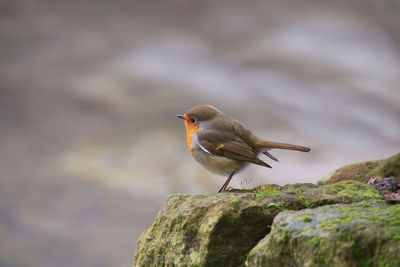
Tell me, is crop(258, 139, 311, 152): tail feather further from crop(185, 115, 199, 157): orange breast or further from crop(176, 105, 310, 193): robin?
crop(185, 115, 199, 157): orange breast

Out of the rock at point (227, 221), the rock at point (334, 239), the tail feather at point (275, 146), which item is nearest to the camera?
the rock at point (334, 239)

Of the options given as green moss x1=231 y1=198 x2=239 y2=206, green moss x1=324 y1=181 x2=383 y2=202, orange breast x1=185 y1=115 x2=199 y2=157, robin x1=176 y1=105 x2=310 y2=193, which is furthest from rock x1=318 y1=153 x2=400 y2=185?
green moss x1=231 y1=198 x2=239 y2=206

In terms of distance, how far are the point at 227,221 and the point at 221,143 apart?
1433 mm

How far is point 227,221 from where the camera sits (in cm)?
416

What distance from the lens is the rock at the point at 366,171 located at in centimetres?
581

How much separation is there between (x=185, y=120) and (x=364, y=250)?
329 centimetres

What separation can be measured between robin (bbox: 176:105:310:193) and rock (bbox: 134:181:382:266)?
745 mm

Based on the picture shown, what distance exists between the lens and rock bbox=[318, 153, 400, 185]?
229 inches

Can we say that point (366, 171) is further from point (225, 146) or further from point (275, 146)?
point (225, 146)

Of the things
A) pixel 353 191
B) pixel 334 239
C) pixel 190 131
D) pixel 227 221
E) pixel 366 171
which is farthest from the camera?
pixel 366 171

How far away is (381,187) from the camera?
5430 millimetres

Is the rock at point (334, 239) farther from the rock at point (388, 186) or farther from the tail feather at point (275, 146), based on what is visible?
the rock at point (388, 186)

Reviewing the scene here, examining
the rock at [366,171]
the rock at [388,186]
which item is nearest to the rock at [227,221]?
the rock at [388,186]

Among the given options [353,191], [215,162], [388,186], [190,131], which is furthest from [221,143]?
[388,186]
